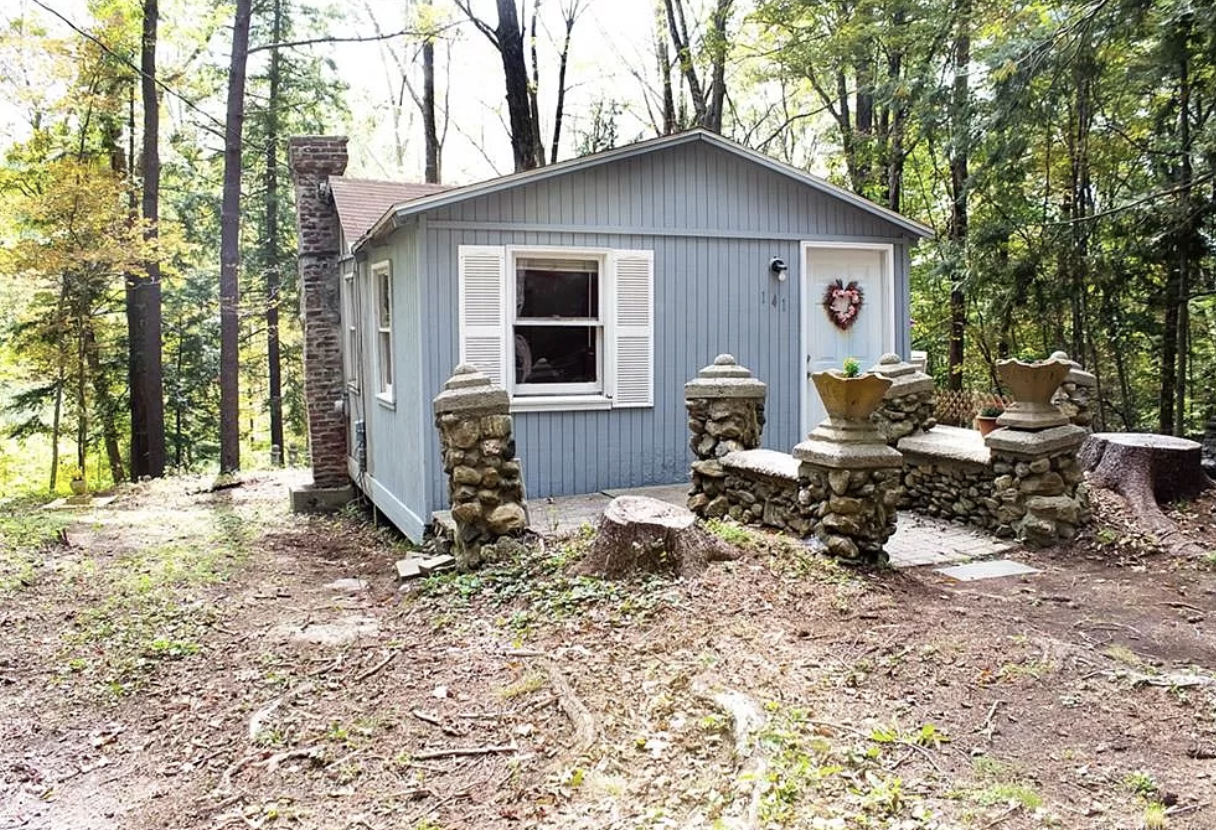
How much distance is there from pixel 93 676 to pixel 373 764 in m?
2.24

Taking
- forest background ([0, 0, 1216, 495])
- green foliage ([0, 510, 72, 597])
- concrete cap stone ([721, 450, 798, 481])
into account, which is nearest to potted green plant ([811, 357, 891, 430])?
concrete cap stone ([721, 450, 798, 481])

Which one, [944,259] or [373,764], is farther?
[944,259]

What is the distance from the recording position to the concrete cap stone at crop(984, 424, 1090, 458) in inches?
244

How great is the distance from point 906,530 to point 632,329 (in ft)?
9.47

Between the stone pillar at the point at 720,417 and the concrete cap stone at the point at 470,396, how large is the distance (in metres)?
1.58

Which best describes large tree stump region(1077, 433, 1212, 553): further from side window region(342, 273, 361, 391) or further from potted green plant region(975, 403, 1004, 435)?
side window region(342, 273, 361, 391)

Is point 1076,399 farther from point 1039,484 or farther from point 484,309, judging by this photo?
point 484,309

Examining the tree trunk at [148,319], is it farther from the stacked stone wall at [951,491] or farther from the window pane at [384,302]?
the stacked stone wall at [951,491]

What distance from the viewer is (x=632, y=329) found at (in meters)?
8.02

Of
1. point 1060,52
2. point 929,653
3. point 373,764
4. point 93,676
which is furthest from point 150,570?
point 1060,52

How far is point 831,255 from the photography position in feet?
29.3

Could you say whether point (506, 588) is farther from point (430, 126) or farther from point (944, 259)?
point (430, 126)

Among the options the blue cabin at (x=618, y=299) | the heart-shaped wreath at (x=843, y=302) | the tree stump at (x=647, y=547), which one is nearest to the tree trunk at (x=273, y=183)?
the blue cabin at (x=618, y=299)

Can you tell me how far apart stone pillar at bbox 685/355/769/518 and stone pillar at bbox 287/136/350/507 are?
5810 millimetres
